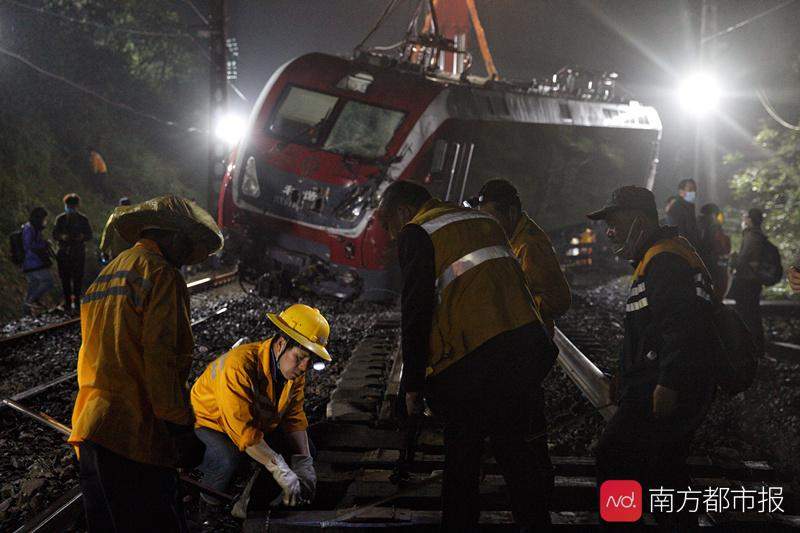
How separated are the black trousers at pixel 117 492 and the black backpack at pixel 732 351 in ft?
7.95

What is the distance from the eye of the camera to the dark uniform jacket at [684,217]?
7129 millimetres

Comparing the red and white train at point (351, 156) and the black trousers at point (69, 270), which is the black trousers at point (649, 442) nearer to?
the red and white train at point (351, 156)

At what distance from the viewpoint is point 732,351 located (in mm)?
3051

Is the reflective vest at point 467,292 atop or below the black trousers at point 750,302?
atop

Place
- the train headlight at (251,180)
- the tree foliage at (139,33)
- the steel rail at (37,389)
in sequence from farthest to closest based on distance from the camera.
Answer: the tree foliage at (139,33)
the train headlight at (251,180)
the steel rail at (37,389)

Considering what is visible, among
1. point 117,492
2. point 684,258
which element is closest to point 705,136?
point 684,258

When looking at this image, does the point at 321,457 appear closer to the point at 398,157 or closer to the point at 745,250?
the point at 398,157

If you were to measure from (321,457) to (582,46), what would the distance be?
29.3 m

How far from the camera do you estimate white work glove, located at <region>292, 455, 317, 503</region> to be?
12.0 ft

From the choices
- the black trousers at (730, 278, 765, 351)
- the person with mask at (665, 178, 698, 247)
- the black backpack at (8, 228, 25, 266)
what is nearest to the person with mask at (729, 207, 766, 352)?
the black trousers at (730, 278, 765, 351)

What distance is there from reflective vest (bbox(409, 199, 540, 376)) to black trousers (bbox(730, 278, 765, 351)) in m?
6.13

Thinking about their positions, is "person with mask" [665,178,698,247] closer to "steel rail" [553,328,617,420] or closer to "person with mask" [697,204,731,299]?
"person with mask" [697,204,731,299]

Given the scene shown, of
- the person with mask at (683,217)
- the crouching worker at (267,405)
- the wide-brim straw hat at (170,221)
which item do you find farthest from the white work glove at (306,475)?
the person with mask at (683,217)

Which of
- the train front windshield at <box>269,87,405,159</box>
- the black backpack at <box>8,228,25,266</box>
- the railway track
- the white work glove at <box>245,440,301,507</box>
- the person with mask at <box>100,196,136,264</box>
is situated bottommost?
the black backpack at <box>8,228,25,266</box>
